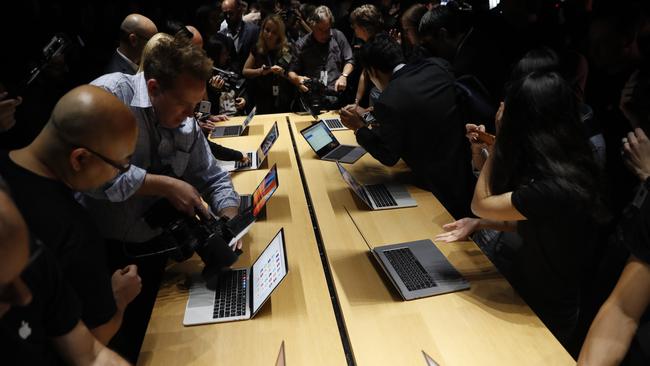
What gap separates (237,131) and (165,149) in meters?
1.71

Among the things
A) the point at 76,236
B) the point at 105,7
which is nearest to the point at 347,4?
the point at 105,7

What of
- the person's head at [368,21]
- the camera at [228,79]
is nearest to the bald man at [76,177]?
the camera at [228,79]

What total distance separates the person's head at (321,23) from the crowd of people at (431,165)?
975 mm

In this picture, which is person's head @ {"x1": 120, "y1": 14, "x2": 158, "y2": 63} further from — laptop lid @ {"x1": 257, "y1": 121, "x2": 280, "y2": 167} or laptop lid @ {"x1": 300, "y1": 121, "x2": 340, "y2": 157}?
laptop lid @ {"x1": 300, "y1": 121, "x2": 340, "y2": 157}

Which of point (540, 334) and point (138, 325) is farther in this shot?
point (138, 325)

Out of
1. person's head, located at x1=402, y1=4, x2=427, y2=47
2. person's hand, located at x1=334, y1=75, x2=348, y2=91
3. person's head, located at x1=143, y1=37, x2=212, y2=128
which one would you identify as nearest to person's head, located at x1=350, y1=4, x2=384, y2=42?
person's hand, located at x1=334, y1=75, x2=348, y2=91

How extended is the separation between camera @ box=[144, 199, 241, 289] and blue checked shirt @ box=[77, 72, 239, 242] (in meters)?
0.12

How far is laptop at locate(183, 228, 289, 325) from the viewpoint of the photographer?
1465mm

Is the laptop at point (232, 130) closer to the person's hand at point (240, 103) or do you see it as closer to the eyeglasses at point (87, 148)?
the person's hand at point (240, 103)

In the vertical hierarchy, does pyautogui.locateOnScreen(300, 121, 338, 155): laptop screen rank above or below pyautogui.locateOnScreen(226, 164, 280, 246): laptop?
below

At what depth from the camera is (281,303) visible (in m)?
1.55

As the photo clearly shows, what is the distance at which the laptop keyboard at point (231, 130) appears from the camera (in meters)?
3.43

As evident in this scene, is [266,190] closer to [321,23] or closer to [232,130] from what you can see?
[232,130]

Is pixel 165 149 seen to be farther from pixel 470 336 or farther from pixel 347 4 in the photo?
pixel 347 4
